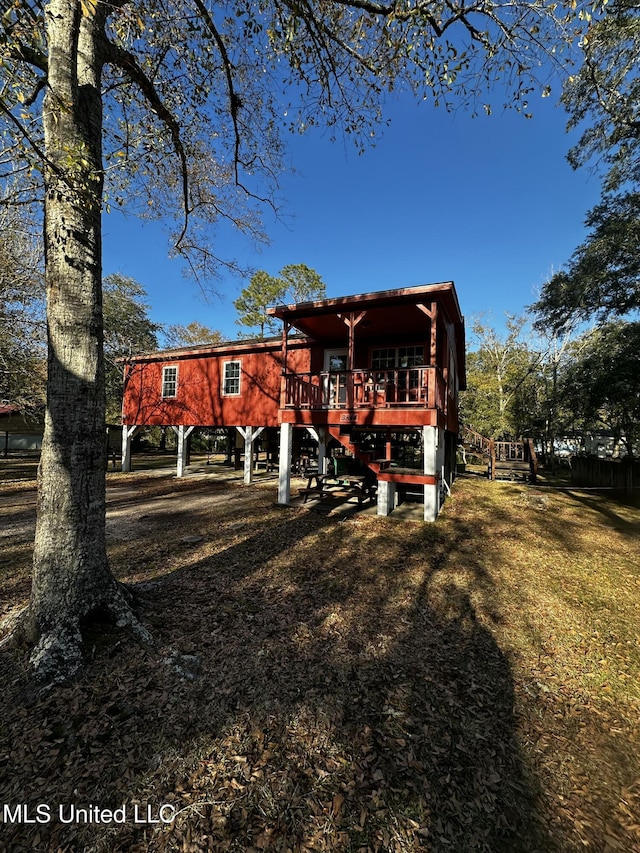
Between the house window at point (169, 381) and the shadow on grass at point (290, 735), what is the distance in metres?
13.6

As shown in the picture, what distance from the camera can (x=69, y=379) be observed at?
3.28 m

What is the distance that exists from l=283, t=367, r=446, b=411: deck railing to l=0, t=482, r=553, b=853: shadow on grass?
503 centimetres

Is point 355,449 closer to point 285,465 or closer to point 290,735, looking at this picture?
point 285,465

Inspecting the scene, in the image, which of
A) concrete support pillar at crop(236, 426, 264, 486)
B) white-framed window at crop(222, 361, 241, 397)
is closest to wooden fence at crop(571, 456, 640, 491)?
Result: concrete support pillar at crop(236, 426, 264, 486)

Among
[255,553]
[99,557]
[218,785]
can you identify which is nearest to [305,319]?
[255,553]

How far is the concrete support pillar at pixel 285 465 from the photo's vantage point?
393 inches

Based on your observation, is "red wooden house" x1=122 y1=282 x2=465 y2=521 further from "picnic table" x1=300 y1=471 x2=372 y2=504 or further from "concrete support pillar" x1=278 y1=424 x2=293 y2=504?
"picnic table" x1=300 y1=471 x2=372 y2=504

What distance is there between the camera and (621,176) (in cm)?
A: 1305

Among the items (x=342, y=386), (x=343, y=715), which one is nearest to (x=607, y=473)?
(x=342, y=386)

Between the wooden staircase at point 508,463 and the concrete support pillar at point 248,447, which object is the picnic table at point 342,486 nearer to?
the concrete support pillar at point 248,447

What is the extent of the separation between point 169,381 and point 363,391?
11408 millimetres

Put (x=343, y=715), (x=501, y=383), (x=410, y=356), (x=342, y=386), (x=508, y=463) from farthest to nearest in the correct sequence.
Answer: (x=501, y=383), (x=508, y=463), (x=410, y=356), (x=342, y=386), (x=343, y=715)

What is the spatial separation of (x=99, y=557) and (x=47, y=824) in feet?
6.36

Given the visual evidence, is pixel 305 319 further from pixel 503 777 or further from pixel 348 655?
pixel 503 777
